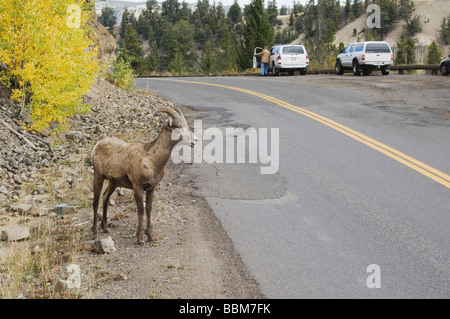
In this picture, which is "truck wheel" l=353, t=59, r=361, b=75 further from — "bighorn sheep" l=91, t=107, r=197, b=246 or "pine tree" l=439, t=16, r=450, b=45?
"pine tree" l=439, t=16, r=450, b=45

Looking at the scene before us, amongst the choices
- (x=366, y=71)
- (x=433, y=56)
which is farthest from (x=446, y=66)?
(x=433, y=56)

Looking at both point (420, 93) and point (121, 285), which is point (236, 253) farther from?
point (420, 93)

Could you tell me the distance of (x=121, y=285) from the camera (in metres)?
5.16

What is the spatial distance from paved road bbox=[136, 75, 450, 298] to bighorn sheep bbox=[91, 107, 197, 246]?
1.30 meters

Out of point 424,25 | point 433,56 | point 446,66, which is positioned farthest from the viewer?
point 424,25

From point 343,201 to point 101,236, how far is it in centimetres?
366

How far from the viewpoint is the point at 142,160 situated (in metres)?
5.94

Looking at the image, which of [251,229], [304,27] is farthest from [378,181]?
[304,27]

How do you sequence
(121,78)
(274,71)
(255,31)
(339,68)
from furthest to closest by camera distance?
(255,31), (274,71), (339,68), (121,78)

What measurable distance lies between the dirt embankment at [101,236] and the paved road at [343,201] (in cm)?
38

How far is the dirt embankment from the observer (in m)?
5.09

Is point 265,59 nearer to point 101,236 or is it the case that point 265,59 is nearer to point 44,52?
point 44,52

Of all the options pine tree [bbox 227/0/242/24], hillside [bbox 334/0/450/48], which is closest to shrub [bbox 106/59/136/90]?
hillside [bbox 334/0/450/48]
